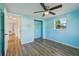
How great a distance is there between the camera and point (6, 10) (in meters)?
1.77

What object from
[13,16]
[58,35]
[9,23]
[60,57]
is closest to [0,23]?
[9,23]

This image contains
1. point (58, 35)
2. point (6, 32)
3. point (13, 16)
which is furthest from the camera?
point (58, 35)

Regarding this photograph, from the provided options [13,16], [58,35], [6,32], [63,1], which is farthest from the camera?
[58,35]

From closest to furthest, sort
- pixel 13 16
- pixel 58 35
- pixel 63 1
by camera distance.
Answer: pixel 63 1
pixel 13 16
pixel 58 35

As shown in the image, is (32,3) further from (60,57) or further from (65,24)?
(60,57)

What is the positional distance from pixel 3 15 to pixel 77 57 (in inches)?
72.3

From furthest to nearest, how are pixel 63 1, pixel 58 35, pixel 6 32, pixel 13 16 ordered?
1. pixel 58 35
2. pixel 6 32
3. pixel 13 16
4. pixel 63 1

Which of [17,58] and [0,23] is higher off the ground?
[0,23]

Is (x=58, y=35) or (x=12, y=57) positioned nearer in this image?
(x=12, y=57)

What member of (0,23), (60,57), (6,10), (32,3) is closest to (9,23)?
(0,23)

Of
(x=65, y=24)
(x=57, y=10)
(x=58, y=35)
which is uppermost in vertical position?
(x=57, y=10)

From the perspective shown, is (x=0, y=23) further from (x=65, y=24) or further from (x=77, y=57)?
(x=77, y=57)

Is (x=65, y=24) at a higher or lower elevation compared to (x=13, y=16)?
lower

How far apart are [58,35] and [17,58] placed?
55.1 inches
